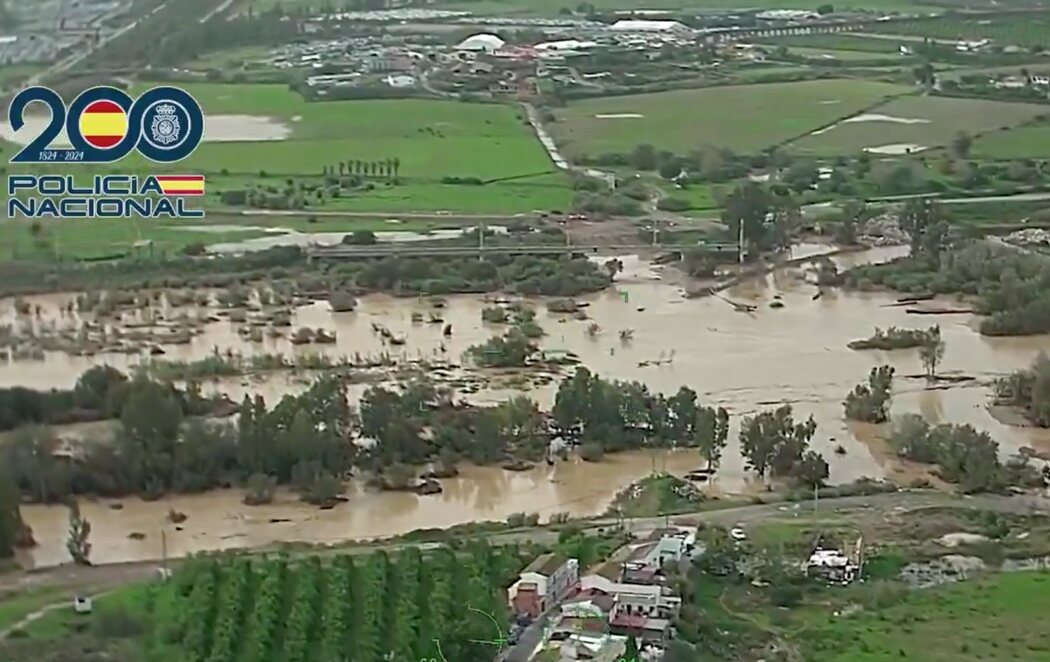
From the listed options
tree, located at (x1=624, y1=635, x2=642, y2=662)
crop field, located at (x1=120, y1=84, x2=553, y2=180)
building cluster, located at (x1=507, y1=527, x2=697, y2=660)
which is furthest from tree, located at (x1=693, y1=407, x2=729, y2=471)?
crop field, located at (x1=120, y1=84, x2=553, y2=180)

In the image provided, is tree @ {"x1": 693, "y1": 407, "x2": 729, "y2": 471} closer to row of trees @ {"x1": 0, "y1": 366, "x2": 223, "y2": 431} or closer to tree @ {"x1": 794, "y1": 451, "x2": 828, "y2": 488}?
tree @ {"x1": 794, "y1": 451, "x2": 828, "y2": 488}

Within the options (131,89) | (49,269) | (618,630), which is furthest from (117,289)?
(618,630)

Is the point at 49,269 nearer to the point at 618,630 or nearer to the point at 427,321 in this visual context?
the point at 427,321

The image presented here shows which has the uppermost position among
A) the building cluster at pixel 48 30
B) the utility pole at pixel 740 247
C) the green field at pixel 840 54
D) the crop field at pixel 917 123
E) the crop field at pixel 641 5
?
the building cluster at pixel 48 30

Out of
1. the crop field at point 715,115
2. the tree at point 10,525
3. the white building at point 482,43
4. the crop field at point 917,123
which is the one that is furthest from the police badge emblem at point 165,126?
the white building at point 482,43

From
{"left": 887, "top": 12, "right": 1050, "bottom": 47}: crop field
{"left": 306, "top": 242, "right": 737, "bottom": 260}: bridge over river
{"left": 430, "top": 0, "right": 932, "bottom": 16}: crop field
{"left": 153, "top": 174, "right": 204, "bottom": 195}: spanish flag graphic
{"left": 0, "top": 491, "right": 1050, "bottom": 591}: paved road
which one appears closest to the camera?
{"left": 0, "top": 491, "right": 1050, "bottom": 591}: paved road

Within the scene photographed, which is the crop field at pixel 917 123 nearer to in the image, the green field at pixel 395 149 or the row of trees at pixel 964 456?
the green field at pixel 395 149

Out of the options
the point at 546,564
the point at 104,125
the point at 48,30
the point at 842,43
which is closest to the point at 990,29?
the point at 842,43
